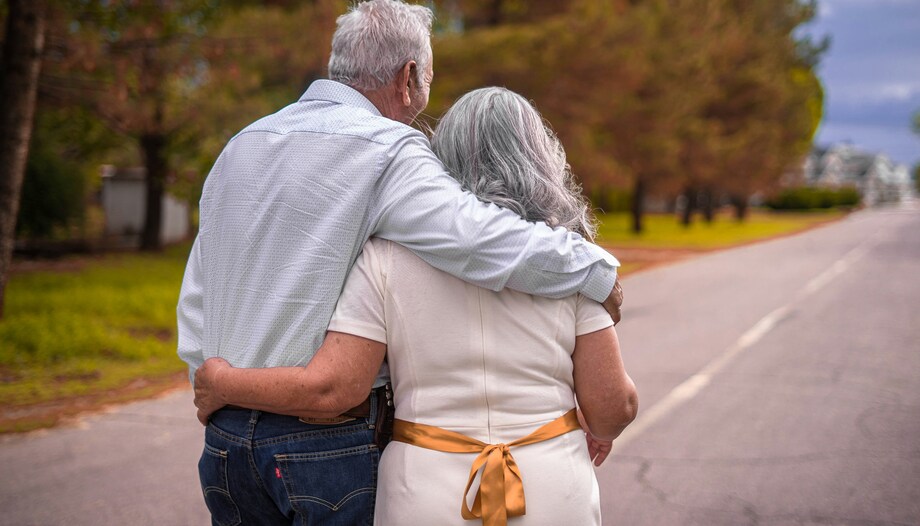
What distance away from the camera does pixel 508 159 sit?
1838mm

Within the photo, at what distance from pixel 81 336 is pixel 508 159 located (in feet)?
26.4

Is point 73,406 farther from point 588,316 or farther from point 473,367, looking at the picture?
point 588,316

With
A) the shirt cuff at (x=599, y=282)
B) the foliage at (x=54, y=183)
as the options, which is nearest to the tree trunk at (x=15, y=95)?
the foliage at (x=54, y=183)

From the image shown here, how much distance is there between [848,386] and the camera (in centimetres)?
726

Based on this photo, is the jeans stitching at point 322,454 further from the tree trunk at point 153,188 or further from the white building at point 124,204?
the white building at point 124,204

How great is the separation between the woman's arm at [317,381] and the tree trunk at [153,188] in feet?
60.4

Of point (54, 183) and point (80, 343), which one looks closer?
point (80, 343)

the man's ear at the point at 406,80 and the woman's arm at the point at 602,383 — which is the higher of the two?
the man's ear at the point at 406,80

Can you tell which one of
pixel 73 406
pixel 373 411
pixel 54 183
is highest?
pixel 373 411

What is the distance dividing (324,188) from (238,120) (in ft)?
49.7

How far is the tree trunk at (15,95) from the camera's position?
8.96 meters

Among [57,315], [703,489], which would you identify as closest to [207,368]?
[703,489]

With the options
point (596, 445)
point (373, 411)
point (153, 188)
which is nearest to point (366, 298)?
point (373, 411)

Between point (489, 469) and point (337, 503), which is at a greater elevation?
point (489, 469)
